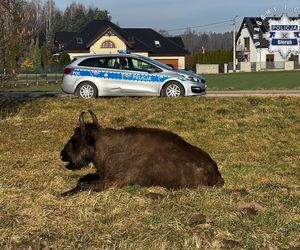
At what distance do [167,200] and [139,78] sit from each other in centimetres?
1346

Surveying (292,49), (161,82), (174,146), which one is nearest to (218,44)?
(292,49)

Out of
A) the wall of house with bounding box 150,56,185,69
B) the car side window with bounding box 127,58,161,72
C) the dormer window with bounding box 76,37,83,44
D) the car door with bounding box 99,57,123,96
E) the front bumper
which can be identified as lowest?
the front bumper

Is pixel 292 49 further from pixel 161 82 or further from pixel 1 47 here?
pixel 1 47

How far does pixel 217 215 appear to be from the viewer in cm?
567

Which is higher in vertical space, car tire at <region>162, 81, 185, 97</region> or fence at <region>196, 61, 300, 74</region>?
fence at <region>196, 61, 300, 74</region>

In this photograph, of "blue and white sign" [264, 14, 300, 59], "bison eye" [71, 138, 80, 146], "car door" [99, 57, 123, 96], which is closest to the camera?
"bison eye" [71, 138, 80, 146]

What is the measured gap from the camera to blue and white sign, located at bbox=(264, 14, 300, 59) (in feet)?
312

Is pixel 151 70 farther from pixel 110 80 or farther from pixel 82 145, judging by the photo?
pixel 82 145

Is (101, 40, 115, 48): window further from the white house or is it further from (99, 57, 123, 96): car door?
(99, 57, 123, 96): car door

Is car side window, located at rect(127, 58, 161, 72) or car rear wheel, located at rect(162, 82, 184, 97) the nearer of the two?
car rear wheel, located at rect(162, 82, 184, 97)

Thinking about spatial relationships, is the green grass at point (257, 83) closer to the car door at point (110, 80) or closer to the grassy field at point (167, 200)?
the car door at point (110, 80)

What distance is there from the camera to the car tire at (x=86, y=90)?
19.6 metres

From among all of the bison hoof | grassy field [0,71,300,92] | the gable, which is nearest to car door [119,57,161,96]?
grassy field [0,71,300,92]

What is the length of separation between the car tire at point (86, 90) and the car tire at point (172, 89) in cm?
249
